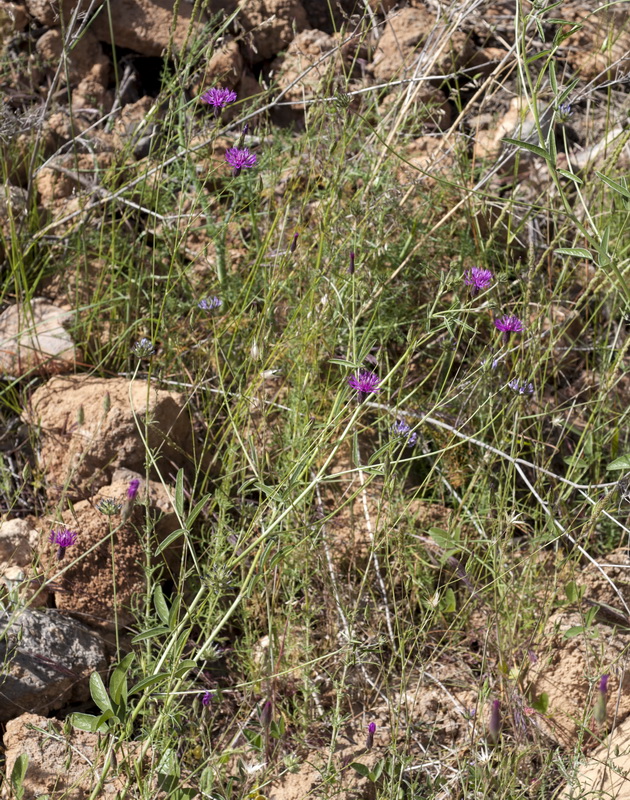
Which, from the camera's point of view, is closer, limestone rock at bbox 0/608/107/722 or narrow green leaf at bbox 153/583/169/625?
narrow green leaf at bbox 153/583/169/625

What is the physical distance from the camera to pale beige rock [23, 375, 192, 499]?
91.0 inches

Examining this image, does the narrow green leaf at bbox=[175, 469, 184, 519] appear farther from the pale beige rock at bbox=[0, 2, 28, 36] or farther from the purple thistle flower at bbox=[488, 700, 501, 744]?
the pale beige rock at bbox=[0, 2, 28, 36]

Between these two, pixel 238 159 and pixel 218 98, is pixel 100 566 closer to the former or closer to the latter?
pixel 238 159

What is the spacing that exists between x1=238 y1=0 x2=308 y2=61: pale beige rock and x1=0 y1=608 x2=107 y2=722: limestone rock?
8.11 feet

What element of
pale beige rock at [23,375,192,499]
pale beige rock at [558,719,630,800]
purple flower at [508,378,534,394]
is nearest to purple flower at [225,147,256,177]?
pale beige rock at [23,375,192,499]

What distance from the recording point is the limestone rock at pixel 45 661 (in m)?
1.94

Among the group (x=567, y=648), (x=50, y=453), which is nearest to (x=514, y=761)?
(x=567, y=648)

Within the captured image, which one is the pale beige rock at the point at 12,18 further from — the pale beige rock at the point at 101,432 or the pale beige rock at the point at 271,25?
the pale beige rock at the point at 101,432

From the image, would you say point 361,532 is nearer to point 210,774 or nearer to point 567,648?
point 567,648

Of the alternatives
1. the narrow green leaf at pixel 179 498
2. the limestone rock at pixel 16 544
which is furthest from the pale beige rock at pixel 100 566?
the narrow green leaf at pixel 179 498

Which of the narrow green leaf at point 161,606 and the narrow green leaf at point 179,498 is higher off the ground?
the narrow green leaf at point 179,498

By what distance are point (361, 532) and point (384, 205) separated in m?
1.01

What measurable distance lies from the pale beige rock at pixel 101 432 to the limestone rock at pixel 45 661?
365mm

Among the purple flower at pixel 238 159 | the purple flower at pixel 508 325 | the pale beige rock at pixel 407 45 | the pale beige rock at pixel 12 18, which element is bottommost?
the purple flower at pixel 508 325
